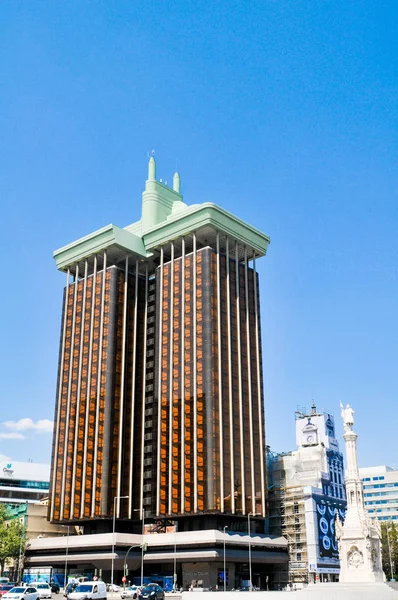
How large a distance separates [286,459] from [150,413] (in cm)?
3401

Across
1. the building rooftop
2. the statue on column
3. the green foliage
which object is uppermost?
the building rooftop

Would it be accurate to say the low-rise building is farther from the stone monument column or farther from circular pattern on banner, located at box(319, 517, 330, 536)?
the stone monument column

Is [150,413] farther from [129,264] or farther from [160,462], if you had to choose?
[129,264]

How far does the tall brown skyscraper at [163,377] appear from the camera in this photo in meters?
130

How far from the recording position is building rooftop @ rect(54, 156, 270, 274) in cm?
14512

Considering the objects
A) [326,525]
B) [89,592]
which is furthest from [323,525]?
[89,592]

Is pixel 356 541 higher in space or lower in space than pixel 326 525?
lower

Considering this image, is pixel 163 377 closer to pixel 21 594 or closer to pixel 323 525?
pixel 323 525

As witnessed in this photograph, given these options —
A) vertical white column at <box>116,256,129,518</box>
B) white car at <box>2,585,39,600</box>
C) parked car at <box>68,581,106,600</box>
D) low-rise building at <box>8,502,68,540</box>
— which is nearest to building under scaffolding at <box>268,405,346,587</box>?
vertical white column at <box>116,256,129,518</box>

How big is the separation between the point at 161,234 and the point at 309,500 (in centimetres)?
6667

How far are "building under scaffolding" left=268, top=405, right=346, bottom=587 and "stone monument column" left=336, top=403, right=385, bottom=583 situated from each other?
6018 cm

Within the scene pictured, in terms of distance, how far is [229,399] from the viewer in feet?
437

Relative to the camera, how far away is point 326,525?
466 ft

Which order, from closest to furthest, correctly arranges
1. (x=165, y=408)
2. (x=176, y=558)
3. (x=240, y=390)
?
(x=176, y=558), (x=165, y=408), (x=240, y=390)
